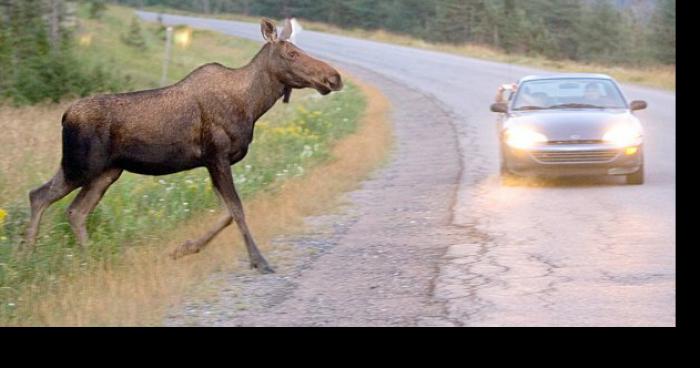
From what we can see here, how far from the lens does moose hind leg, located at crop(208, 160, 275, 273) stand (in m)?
9.11

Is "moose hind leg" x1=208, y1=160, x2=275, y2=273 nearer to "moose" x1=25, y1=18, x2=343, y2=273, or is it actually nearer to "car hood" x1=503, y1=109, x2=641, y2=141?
"moose" x1=25, y1=18, x2=343, y2=273

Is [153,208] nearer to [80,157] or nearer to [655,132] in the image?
[80,157]

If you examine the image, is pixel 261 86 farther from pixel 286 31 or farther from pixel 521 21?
pixel 521 21

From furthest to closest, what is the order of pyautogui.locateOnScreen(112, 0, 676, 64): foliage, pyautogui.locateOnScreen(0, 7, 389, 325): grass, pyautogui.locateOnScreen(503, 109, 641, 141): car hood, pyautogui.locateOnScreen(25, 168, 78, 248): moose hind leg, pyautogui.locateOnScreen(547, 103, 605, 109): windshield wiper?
pyautogui.locateOnScreen(112, 0, 676, 64): foliage, pyautogui.locateOnScreen(547, 103, 605, 109): windshield wiper, pyautogui.locateOnScreen(503, 109, 641, 141): car hood, pyautogui.locateOnScreen(25, 168, 78, 248): moose hind leg, pyautogui.locateOnScreen(0, 7, 389, 325): grass

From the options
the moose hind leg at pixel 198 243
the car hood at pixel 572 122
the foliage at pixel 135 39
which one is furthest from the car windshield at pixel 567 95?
the foliage at pixel 135 39

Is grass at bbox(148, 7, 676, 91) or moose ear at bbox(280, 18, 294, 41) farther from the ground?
moose ear at bbox(280, 18, 294, 41)

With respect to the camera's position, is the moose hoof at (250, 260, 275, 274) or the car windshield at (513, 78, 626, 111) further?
the car windshield at (513, 78, 626, 111)

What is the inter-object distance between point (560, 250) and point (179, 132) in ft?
11.4

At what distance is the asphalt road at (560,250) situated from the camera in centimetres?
757

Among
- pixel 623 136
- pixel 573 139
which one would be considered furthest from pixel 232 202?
pixel 623 136

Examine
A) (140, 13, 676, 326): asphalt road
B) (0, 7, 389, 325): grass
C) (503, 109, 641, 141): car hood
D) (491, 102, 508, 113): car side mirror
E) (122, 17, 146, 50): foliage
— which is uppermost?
(122, 17, 146, 50): foliage

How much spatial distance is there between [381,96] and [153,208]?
20951mm

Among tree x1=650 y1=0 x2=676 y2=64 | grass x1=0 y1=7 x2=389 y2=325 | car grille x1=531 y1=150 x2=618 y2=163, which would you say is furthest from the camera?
tree x1=650 y1=0 x2=676 y2=64

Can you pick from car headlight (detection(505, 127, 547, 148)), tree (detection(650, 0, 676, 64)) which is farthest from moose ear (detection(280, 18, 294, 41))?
tree (detection(650, 0, 676, 64))
